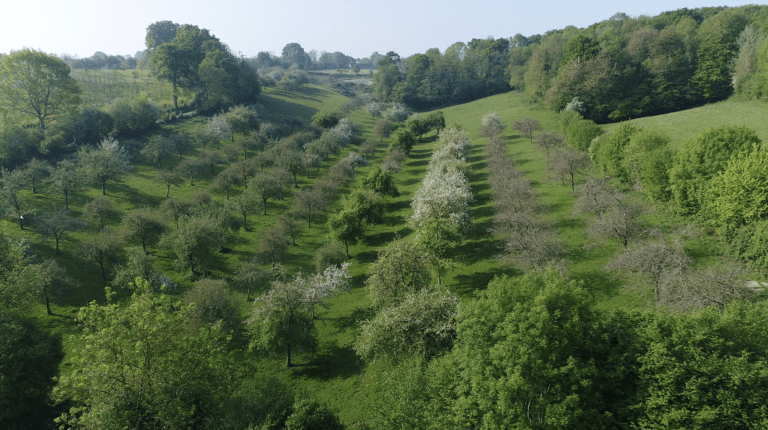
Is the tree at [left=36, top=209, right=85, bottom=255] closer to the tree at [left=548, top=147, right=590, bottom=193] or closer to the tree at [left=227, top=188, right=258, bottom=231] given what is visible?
the tree at [left=227, top=188, right=258, bottom=231]

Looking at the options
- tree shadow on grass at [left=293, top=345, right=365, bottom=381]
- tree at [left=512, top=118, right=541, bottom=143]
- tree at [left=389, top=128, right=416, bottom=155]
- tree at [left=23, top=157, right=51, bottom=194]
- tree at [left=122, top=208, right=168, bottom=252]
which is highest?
tree at [left=512, top=118, right=541, bottom=143]

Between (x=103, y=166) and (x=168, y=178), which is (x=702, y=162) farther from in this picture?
(x=103, y=166)

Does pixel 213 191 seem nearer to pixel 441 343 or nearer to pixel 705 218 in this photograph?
pixel 441 343

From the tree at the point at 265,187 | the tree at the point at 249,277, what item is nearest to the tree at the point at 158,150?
the tree at the point at 265,187

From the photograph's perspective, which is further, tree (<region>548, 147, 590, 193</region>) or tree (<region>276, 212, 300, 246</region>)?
tree (<region>548, 147, 590, 193</region>)

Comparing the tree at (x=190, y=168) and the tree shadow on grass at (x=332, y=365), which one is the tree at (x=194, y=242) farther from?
the tree at (x=190, y=168)

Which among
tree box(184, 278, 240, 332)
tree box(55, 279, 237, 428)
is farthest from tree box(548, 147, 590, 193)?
tree box(55, 279, 237, 428)

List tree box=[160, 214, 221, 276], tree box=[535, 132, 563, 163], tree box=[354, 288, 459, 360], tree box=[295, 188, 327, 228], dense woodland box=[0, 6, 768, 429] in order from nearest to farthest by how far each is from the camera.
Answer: dense woodland box=[0, 6, 768, 429], tree box=[354, 288, 459, 360], tree box=[160, 214, 221, 276], tree box=[295, 188, 327, 228], tree box=[535, 132, 563, 163]
